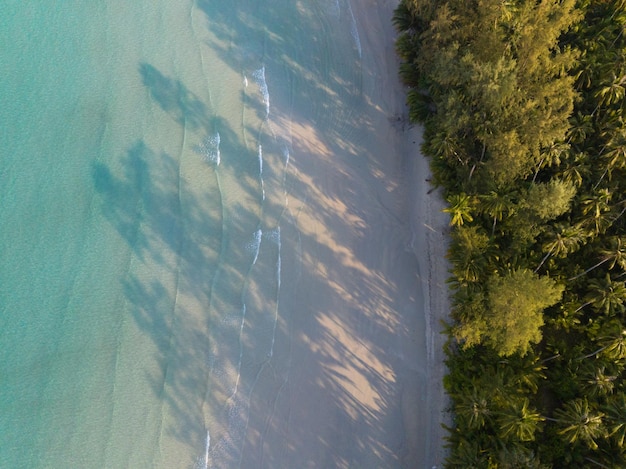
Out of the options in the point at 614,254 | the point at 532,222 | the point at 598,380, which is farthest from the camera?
the point at 532,222

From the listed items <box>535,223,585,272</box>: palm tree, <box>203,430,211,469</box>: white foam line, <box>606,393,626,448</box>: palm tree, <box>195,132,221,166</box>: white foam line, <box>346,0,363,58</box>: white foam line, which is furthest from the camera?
<box>346,0,363,58</box>: white foam line

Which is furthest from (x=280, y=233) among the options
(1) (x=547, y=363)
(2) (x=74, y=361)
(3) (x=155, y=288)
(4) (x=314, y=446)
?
(1) (x=547, y=363)

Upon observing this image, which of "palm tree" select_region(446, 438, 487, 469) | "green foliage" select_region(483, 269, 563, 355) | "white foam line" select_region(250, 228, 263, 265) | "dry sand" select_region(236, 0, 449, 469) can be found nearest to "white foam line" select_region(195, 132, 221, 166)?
"dry sand" select_region(236, 0, 449, 469)

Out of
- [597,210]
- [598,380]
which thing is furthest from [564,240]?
[598,380]

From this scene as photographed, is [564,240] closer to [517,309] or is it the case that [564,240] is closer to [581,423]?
[517,309]

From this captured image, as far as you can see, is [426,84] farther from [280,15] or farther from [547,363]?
[547,363]

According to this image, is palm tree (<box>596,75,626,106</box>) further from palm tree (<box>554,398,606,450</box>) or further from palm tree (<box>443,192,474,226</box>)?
palm tree (<box>554,398,606,450</box>)
